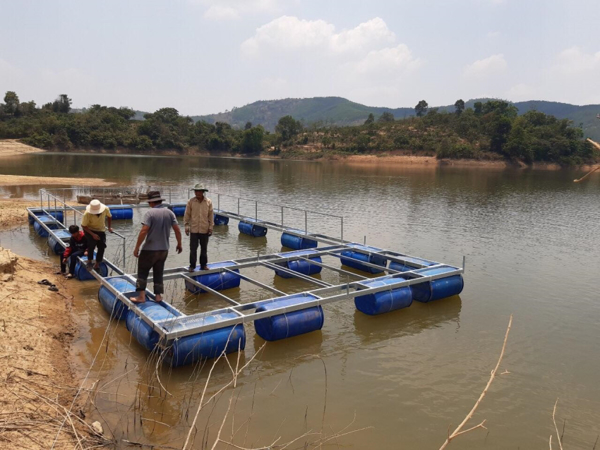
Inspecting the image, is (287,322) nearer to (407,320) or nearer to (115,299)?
(407,320)

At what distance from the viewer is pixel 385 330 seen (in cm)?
967

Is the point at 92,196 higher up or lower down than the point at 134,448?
higher up

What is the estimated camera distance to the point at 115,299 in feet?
29.6

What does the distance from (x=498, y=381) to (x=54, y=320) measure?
7.91m

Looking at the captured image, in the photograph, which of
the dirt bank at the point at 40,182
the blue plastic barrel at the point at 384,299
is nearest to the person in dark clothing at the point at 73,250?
the blue plastic barrel at the point at 384,299

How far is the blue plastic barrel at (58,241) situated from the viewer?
44.3ft

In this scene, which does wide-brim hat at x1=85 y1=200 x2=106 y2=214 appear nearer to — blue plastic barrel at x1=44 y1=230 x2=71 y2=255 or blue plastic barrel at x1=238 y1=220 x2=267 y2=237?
blue plastic barrel at x1=44 y1=230 x2=71 y2=255

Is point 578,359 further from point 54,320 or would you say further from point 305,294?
point 54,320

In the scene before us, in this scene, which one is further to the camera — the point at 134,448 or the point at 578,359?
the point at 578,359

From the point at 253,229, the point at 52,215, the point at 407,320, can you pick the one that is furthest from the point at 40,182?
the point at 407,320

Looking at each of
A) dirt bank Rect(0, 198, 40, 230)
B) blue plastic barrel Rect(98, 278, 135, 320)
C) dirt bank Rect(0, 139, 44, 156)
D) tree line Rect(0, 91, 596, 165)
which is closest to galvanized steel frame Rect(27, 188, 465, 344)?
blue plastic barrel Rect(98, 278, 135, 320)

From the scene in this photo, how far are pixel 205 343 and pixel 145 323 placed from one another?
48.5 inches

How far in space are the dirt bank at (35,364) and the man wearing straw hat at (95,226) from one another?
1056mm

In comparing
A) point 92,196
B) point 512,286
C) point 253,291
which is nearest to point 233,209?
point 92,196
